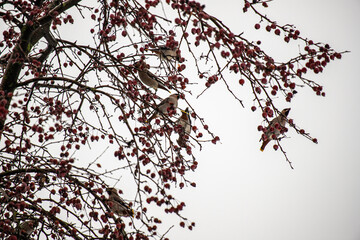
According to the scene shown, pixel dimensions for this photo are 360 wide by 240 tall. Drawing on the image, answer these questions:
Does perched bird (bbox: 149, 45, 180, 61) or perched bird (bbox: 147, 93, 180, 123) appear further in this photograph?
perched bird (bbox: 147, 93, 180, 123)

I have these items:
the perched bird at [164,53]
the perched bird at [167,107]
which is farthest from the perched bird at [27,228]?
the perched bird at [164,53]

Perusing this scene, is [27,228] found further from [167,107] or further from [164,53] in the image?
[164,53]

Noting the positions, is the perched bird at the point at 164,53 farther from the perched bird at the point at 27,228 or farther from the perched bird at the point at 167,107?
the perched bird at the point at 27,228

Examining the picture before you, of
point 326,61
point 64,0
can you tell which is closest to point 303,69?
point 326,61

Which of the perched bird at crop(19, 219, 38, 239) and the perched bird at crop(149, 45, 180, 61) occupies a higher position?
the perched bird at crop(149, 45, 180, 61)

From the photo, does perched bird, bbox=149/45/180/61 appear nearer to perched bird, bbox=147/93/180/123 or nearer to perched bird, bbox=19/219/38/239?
perched bird, bbox=147/93/180/123

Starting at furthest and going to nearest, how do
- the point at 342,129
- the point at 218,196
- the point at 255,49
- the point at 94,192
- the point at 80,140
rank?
the point at 342,129 → the point at 218,196 → the point at 80,140 → the point at 94,192 → the point at 255,49

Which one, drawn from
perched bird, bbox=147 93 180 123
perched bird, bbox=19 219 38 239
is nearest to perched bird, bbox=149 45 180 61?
perched bird, bbox=147 93 180 123

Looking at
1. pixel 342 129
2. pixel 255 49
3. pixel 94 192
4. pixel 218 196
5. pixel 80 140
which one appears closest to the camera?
pixel 255 49

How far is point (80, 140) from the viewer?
3.54 meters

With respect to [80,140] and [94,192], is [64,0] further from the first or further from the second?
[94,192]

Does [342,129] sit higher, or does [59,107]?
[342,129]

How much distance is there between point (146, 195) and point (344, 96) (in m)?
36.6

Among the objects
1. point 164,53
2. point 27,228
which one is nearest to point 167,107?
point 164,53
